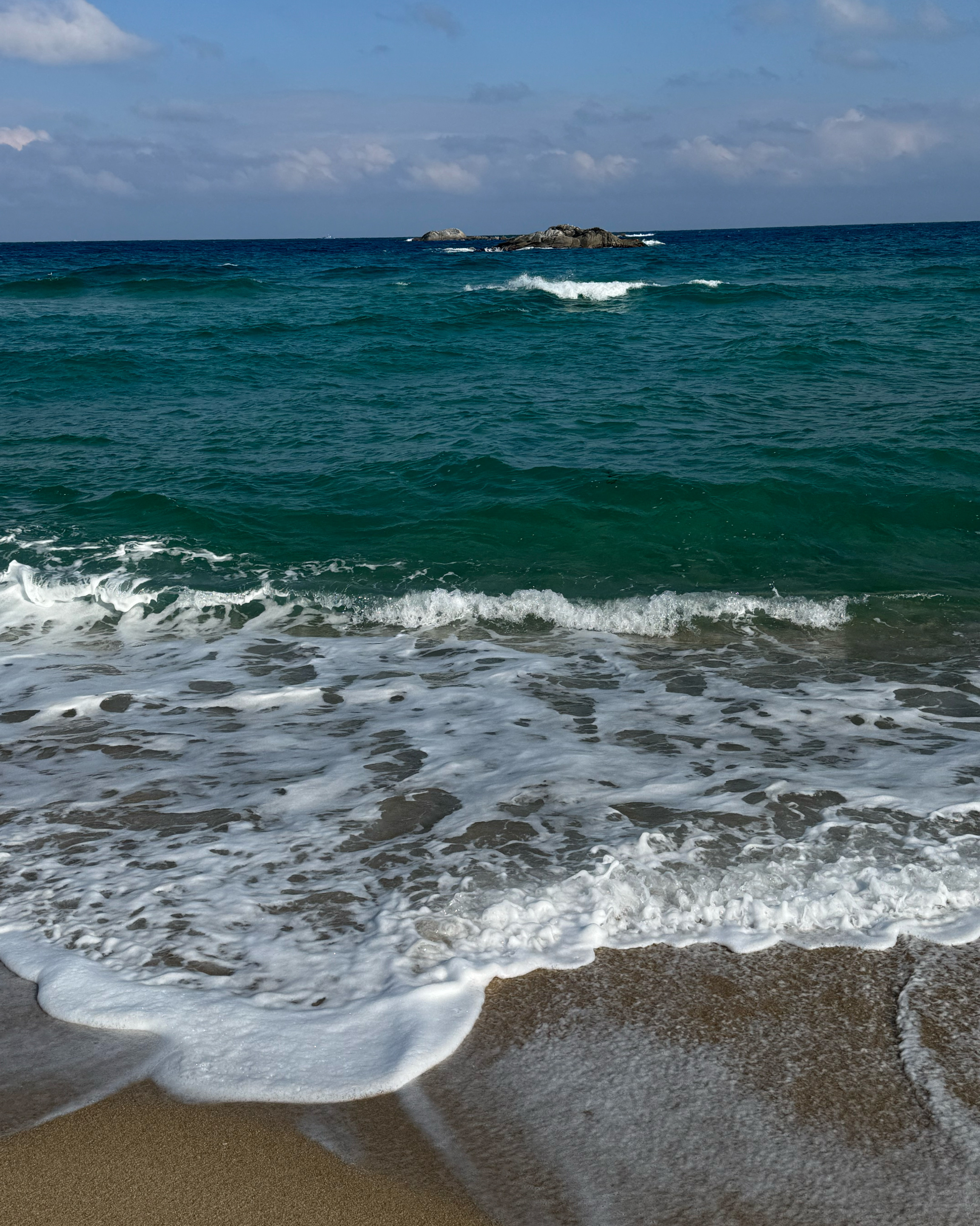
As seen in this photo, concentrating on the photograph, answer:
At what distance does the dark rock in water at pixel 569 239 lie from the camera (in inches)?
2202

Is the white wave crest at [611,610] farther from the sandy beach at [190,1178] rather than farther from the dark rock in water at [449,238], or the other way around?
the dark rock in water at [449,238]

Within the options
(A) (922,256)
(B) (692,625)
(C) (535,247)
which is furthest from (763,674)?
(C) (535,247)

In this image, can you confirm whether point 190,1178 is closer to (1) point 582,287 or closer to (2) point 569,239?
(1) point 582,287

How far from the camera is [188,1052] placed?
249 cm

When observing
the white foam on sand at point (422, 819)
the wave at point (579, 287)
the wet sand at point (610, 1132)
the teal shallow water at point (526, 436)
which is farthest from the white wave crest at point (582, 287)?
the wet sand at point (610, 1132)

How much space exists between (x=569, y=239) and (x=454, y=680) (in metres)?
55.8

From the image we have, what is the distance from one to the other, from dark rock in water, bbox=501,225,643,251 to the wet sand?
57.2 m

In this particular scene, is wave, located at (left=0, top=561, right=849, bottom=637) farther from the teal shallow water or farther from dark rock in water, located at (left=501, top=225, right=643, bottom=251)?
dark rock in water, located at (left=501, top=225, right=643, bottom=251)

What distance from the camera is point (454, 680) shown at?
17.8ft

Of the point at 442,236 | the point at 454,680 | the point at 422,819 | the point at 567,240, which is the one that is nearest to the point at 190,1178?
the point at 422,819

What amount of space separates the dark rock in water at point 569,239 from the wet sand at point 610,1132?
57.2 meters

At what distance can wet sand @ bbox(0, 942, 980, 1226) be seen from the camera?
6.63 feet

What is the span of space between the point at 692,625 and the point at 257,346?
12547 millimetres

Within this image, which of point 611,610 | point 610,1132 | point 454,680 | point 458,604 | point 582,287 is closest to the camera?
point 610,1132
